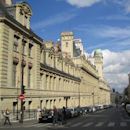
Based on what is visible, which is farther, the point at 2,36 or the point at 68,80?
the point at 68,80

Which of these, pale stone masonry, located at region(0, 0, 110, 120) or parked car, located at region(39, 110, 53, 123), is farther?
parked car, located at region(39, 110, 53, 123)

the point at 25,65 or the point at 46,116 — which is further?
the point at 25,65

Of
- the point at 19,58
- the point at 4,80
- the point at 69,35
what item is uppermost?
the point at 69,35

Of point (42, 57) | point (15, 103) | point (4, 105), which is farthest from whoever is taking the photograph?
point (42, 57)

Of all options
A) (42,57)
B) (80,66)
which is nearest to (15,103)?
(42,57)

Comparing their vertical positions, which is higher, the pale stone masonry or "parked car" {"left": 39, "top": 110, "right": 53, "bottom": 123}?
the pale stone masonry

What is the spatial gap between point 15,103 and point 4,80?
5027mm

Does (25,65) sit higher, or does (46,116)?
(25,65)

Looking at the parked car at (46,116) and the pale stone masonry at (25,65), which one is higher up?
the pale stone masonry at (25,65)

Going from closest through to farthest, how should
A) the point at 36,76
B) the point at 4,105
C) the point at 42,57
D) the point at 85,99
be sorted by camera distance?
the point at 4,105 → the point at 36,76 → the point at 42,57 → the point at 85,99

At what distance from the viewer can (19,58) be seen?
4588cm

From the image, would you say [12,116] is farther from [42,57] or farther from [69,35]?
[69,35]

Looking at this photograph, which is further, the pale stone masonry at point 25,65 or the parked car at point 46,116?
the parked car at point 46,116

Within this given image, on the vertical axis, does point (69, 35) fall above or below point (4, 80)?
above
